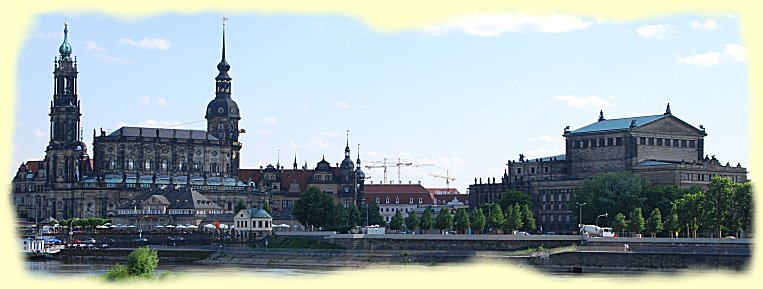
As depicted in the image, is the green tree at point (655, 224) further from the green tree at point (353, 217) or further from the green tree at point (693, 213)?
the green tree at point (353, 217)

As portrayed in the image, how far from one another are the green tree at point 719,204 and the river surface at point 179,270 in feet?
101

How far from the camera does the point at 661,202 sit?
12938 cm

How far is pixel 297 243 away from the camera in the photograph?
416ft

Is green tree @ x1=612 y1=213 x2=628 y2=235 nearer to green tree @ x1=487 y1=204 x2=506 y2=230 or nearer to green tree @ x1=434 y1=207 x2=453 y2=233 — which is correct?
green tree @ x1=487 y1=204 x2=506 y2=230

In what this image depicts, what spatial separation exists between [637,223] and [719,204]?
10734mm

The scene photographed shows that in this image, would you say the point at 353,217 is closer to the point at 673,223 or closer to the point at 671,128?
the point at 671,128

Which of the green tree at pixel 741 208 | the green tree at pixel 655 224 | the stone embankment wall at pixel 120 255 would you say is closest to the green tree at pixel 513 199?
the green tree at pixel 655 224

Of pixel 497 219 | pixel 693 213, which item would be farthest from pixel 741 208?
pixel 497 219

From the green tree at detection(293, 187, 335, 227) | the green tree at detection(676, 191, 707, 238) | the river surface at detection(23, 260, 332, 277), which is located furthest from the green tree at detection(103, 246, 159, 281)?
the green tree at detection(293, 187, 335, 227)

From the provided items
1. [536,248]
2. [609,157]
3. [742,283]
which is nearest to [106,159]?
[609,157]

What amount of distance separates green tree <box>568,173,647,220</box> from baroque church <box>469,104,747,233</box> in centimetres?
808

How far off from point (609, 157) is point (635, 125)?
4774 mm

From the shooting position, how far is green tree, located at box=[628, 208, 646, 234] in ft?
378

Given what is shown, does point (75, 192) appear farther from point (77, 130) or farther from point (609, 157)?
point (609, 157)
